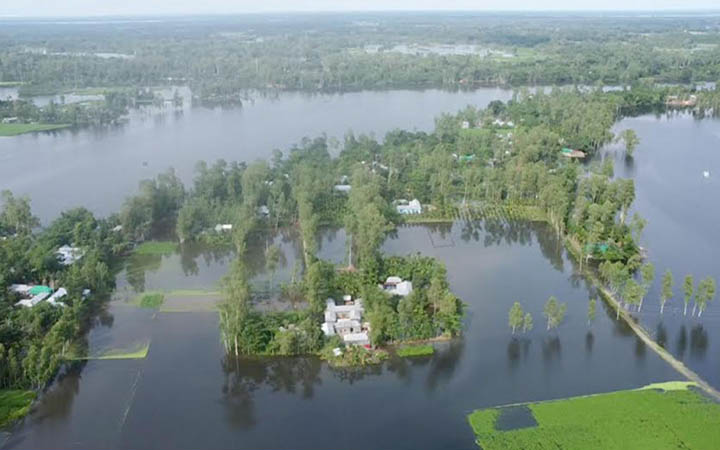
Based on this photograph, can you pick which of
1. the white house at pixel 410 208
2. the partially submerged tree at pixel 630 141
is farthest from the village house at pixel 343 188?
the partially submerged tree at pixel 630 141

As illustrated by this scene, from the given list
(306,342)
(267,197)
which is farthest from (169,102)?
(306,342)

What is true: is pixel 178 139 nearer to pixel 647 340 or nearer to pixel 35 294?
pixel 35 294

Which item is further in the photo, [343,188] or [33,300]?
[343,188]

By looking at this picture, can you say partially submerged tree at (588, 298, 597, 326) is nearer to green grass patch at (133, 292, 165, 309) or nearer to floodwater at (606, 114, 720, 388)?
floodwater at (606, 114, 720, 388)

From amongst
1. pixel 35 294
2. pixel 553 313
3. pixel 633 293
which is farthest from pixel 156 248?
pixel 633 293

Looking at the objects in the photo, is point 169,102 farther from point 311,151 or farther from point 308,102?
point 311,151

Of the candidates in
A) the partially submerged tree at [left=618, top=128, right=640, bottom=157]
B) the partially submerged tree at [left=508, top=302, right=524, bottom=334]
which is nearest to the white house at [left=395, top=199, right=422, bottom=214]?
the partially submerged tree at [left=508, top=302, right=524, bottom=334]
